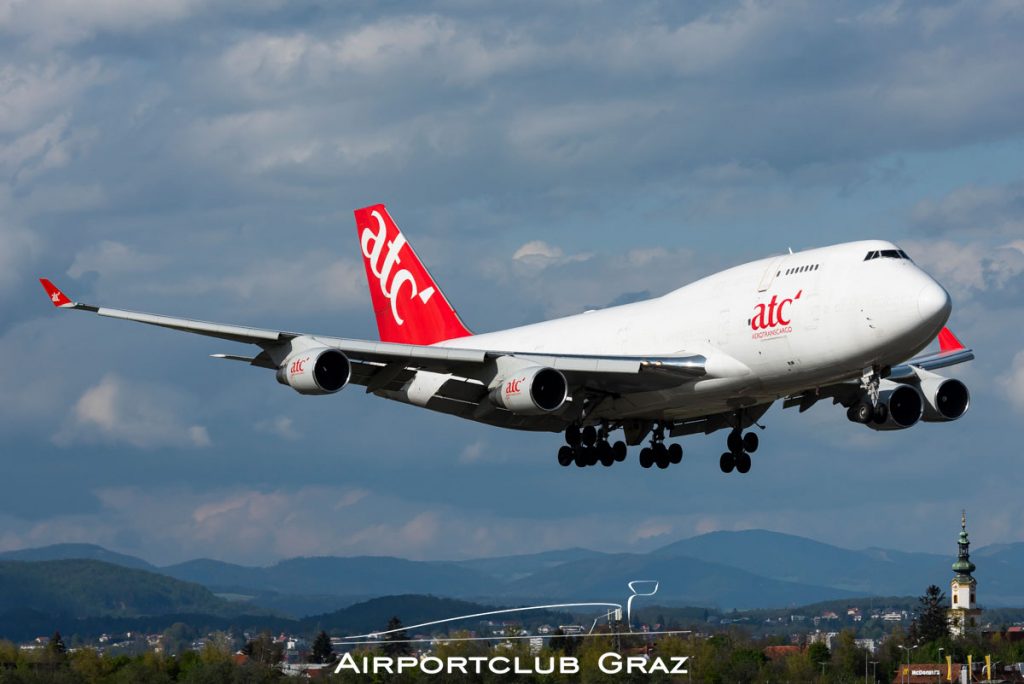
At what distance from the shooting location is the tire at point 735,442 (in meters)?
51.6

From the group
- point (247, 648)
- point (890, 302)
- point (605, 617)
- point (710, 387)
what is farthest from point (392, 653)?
point (890, 302)

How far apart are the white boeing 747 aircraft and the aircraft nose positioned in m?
0.04

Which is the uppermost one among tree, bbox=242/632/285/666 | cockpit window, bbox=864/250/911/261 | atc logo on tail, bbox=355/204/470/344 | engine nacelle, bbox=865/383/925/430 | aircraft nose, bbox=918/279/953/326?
atc logo on tail, bbox=355/204/470/344

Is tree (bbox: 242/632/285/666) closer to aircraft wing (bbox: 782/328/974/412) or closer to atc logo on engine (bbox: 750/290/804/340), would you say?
aircraft wing (bbox: 782/328/974/412)

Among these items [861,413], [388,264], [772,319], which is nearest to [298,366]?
[772,319]

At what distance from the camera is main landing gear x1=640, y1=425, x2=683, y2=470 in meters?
52.9

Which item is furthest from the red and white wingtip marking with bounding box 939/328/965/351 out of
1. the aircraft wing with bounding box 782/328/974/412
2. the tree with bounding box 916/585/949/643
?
the tree with bounding box 916/585/949/643

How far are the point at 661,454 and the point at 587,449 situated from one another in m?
3.01

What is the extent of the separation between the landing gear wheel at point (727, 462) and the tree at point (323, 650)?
2064 inches

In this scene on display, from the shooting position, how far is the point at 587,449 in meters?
51.5

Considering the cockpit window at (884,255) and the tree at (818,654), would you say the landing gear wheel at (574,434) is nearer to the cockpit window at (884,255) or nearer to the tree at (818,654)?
the cockpit window at (884,255)

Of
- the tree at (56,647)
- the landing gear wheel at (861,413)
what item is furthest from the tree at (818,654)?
the landing gear wheel at (861,413)

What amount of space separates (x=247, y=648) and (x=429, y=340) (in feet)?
180

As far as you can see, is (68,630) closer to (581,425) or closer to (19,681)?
(19,681)
